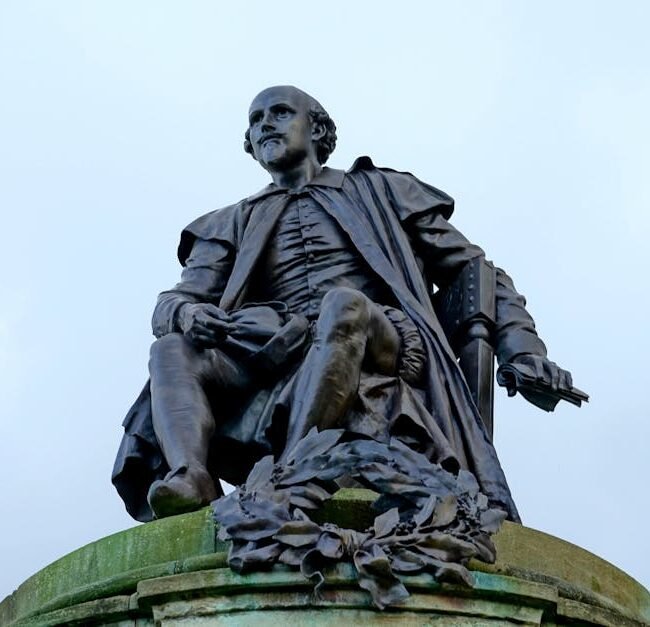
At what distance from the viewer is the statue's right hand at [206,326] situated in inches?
440

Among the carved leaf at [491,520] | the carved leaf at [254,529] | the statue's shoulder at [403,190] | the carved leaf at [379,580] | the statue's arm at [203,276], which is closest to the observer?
the carved leaf at [379,580]

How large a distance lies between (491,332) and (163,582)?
Result: 3.72 meters

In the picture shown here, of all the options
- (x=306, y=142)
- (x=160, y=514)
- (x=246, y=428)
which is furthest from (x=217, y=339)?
(x=306, y=142)

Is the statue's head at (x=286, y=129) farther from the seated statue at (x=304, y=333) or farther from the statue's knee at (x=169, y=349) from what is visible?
the statue's knee at (x=169, y=349)

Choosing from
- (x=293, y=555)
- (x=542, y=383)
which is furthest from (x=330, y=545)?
(x=542, y=383)

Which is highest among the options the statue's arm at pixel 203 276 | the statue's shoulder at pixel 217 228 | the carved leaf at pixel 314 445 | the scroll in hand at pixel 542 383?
the statue's shoulder at pixel 217 228

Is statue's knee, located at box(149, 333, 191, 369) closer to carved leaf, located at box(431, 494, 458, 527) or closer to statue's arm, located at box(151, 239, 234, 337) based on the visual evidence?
statue's arm, located at box(151, 239, 234, 337)

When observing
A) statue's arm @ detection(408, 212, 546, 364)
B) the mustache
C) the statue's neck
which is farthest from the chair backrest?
the mustache

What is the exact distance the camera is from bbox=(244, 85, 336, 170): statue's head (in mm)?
12766

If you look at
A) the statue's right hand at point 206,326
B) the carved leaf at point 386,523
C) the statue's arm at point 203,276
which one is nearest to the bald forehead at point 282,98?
the statue's arm at point 203,276

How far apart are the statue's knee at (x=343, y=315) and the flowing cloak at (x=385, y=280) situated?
1.65ft

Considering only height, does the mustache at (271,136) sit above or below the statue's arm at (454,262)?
above

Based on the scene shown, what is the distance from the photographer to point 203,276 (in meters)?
12.5

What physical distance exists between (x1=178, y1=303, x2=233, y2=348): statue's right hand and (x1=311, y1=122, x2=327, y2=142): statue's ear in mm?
2115
